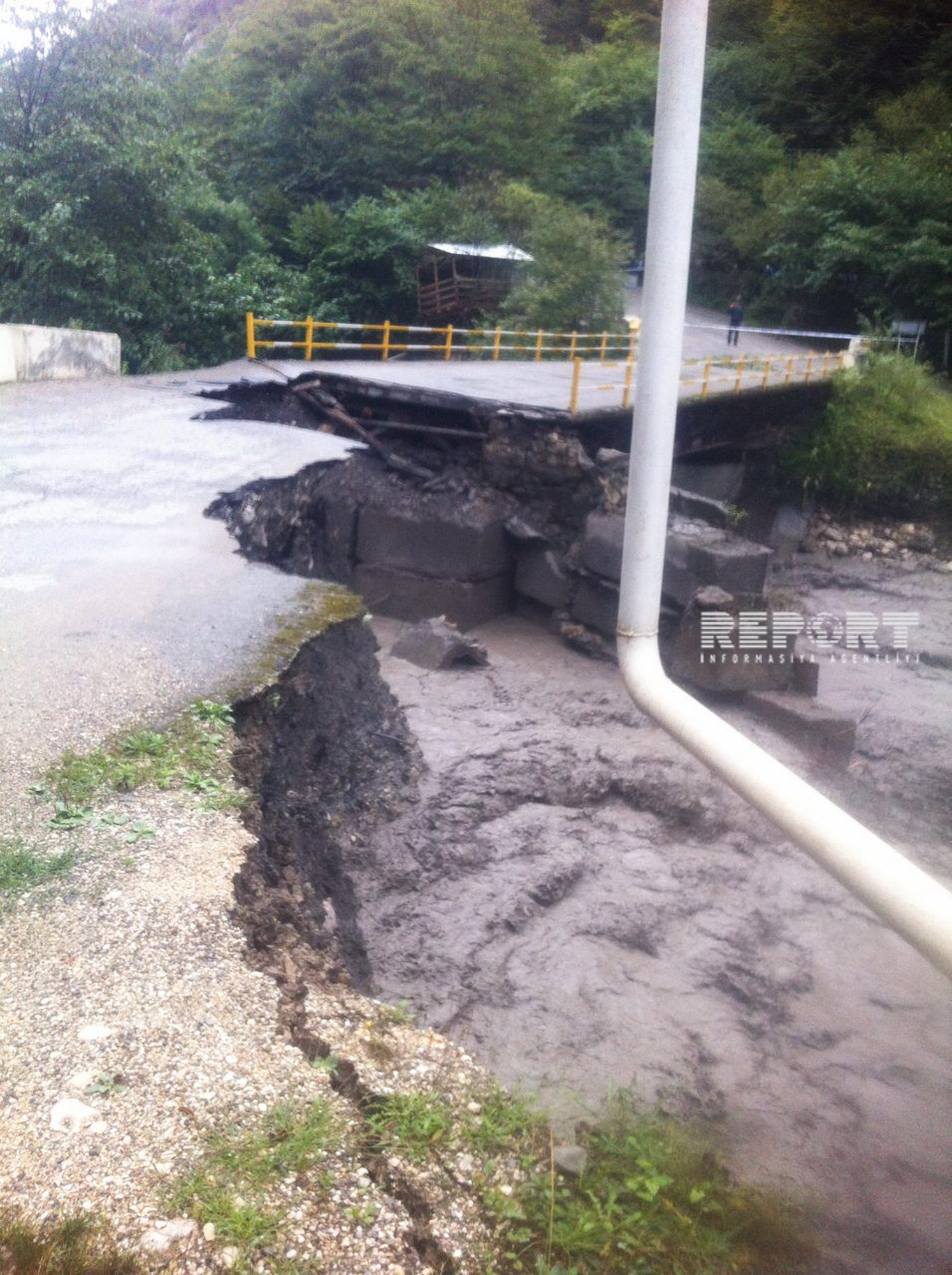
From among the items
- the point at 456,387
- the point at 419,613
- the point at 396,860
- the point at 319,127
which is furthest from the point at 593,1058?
the point at 319,127

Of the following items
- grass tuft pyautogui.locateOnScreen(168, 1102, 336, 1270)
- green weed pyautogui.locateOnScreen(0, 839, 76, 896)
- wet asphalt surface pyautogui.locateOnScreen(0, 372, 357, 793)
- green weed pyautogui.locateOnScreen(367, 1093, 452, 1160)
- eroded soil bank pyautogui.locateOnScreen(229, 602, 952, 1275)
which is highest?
wet asphalt surface pyautogui.locateOnScreen(0, 372, 357, 793)

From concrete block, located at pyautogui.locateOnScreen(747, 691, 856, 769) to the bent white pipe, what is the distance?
3953 mm

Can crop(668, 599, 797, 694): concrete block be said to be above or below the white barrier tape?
below

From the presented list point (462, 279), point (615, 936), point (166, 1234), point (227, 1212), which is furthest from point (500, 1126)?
point (462, 279)

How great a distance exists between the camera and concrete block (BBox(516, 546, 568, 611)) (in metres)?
10.7

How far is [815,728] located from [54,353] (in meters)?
9.19

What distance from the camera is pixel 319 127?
560 inches

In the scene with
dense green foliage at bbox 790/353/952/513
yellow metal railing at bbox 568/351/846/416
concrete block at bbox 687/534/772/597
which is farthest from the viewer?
concrete block at bbox 687/534/772/597

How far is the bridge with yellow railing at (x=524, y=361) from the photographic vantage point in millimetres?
9531

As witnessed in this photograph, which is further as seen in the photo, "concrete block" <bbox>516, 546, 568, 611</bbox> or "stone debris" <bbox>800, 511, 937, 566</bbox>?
"concrete block" <bbox>516, 546, 568, 611</bbox>

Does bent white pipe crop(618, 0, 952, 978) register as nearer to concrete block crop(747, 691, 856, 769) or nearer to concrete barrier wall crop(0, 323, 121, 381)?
concrete block crop(747, 691, 856, 769)

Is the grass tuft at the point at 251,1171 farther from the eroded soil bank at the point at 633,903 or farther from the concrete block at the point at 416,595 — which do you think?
the concrete block at the point at 416,595

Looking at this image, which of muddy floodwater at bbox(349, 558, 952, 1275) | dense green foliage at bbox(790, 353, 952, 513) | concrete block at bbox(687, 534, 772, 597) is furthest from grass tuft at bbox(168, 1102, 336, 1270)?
concrete block at bbox(687, 534, 772, 597)

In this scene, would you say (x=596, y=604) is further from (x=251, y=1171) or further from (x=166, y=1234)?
(x=166, y=1234)
